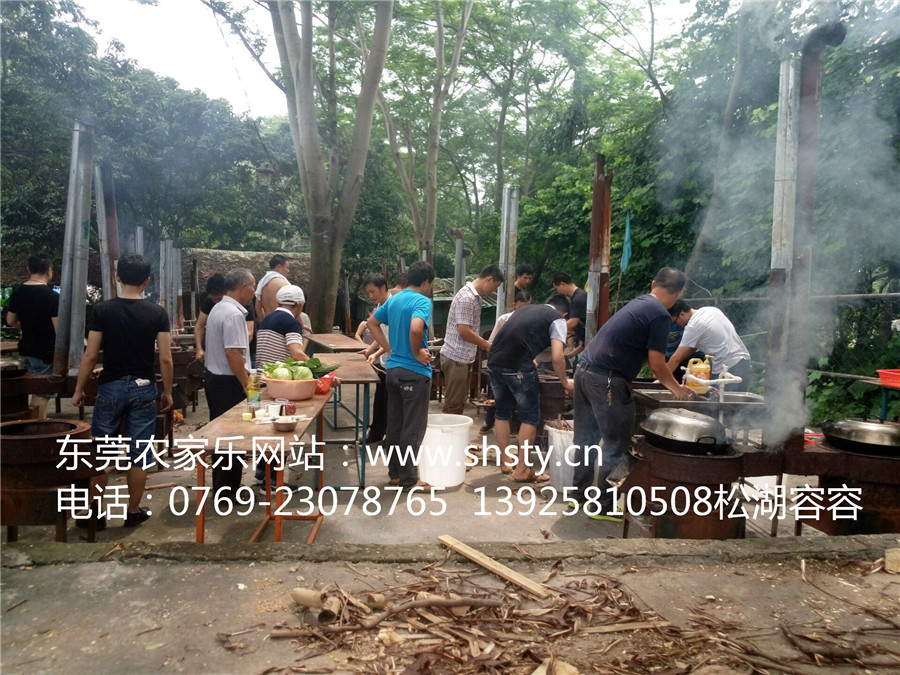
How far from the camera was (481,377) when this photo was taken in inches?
399

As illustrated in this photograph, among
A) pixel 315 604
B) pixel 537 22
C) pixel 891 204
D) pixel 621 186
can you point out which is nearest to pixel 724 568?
pixel 315 604

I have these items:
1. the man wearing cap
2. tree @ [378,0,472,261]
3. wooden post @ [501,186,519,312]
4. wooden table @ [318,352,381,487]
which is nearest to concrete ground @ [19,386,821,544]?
wooden table @ [318,352,381,487]

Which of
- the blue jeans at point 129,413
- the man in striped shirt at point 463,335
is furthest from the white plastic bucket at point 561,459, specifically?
the blue jeans at point 129,413

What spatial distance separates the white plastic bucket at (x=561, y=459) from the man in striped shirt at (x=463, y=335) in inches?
48.8

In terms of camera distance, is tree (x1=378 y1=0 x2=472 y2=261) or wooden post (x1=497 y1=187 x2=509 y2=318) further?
tree (x1=378 y1=0 x2=472 y2=261)

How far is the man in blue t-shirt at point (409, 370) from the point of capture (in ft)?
18.1

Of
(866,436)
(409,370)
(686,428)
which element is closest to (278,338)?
(409,370)

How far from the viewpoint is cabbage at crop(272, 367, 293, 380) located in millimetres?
4727

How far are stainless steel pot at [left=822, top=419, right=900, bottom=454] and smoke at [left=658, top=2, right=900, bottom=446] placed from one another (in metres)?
0.38

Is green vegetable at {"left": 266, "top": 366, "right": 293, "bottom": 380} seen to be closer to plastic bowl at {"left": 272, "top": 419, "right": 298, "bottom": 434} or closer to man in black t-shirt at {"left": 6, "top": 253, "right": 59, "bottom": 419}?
plastic bowl at {"left": 272, "top": 419, "right": 298, "bottom": 434}

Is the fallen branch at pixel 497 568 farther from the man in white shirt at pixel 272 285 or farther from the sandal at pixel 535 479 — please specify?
the man in white shirt at pixel 272 285

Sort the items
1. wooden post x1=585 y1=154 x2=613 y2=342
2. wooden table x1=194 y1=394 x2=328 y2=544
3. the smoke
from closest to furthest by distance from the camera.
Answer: wooden table x1=194 y1=394 x2=328 y2=544
wooden post x1=585 y1=154 x2=613 y2=342
the smoke

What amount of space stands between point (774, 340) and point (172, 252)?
1241cm

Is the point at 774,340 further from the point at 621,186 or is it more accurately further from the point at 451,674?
the point at 621,186
